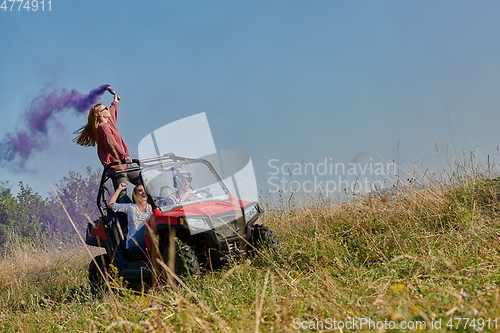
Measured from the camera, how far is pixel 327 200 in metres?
7.45

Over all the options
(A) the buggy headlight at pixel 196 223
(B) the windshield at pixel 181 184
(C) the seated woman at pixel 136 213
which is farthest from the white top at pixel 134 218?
(A) the buggy headlight at pixel 196 223

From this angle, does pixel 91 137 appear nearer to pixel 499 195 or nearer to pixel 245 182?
pixel 245 182

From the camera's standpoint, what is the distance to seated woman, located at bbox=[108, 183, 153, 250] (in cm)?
565

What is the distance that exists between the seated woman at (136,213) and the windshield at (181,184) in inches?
11.5

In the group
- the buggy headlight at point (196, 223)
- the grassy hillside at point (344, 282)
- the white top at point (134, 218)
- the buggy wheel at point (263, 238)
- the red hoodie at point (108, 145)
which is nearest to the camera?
the grassy hillside at point (344, 282)

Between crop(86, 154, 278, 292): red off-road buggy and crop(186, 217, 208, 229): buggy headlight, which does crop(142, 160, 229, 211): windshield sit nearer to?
crop(86, 154, 278, 292): red off-road buggy

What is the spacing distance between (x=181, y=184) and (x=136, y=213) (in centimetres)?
61

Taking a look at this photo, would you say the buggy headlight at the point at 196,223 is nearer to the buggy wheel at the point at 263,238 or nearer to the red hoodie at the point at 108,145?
the buggy wheel at the point at 263,238

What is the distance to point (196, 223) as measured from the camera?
195 inches

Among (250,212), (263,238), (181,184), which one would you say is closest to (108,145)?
(181,184)

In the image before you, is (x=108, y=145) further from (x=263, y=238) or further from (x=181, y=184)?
(x=263, y=238)

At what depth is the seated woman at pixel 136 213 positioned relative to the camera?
222 inches

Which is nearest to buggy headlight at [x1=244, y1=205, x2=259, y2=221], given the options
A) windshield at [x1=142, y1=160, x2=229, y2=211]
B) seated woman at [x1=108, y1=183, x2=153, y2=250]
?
windshield at [x1=142, y1=160, x2=229, y2=211]

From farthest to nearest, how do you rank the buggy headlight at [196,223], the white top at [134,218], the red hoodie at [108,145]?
the red hoodie at [108,145] → the white top at [134,218] → the buggy headlight at [196,223]
